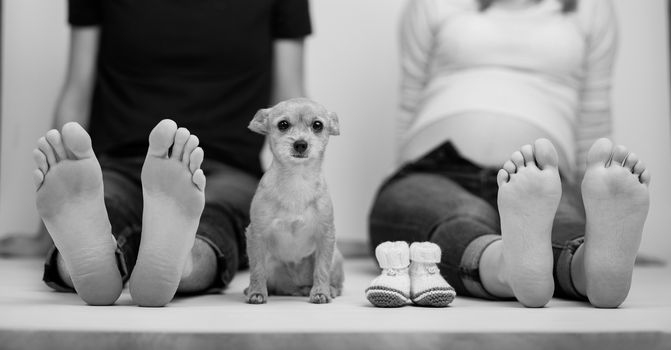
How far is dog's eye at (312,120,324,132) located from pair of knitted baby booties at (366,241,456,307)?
0.21 meters

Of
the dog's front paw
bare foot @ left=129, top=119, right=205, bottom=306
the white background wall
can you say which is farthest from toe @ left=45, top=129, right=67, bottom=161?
the white background wall

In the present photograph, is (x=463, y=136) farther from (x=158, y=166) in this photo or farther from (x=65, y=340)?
(x=65, y=340)

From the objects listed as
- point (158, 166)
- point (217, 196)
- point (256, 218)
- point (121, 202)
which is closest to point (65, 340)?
point (158, 166)

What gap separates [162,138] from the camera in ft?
3.62

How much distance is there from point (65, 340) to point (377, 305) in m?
0.48

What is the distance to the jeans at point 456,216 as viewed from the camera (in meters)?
1.32

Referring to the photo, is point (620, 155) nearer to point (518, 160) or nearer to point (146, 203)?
point (518, 160)

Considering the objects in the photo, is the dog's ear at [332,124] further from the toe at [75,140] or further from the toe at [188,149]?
the toe at [75,140]

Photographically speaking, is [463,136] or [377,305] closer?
[377,305]

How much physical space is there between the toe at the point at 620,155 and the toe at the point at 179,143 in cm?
60

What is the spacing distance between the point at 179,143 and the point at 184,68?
0.86 m

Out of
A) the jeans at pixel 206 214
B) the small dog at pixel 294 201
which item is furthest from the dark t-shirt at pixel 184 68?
the small dog at pixel 294 201

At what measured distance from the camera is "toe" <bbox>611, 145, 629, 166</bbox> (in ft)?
3.72

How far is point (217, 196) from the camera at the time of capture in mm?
1542
